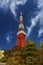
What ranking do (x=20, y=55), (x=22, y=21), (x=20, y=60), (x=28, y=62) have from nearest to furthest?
(x=28, y=62) < (x=20, y=60) < (x=20, y=55) < (x=22, y=21)

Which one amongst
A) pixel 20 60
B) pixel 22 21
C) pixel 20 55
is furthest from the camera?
pixel 22 21

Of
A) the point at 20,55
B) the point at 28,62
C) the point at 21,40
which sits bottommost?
the point at 28,62

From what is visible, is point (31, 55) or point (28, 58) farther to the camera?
point (31, 55)

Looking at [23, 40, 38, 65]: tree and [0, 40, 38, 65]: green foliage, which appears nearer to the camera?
[23, 40, 38, 65]: tree

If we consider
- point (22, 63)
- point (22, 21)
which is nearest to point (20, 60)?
point (22, 63)

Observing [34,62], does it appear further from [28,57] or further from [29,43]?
[29,43]

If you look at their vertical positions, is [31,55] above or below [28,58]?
above

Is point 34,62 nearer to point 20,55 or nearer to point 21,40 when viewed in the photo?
point 20,55

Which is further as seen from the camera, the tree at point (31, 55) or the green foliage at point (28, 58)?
the green foliage at point (28, 58)

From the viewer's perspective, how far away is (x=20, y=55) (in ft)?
141

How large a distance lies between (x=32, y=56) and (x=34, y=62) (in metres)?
1.67

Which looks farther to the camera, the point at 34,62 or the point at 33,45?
the point at 33,45

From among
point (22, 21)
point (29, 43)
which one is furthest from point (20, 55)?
point (22, 21)

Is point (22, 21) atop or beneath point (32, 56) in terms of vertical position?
atop
